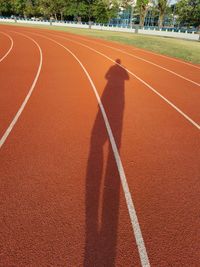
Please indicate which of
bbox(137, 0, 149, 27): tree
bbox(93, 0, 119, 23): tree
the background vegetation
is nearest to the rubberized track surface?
the background vegetation

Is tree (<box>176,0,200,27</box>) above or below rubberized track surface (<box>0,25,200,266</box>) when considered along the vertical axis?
above

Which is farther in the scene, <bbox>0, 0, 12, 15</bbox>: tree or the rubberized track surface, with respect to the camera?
<bbox>0, 0, 12, 15</bbox>: tree

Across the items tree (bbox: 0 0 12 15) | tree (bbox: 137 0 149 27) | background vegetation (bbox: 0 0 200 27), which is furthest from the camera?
tree (bbox: 0 0 12 15)

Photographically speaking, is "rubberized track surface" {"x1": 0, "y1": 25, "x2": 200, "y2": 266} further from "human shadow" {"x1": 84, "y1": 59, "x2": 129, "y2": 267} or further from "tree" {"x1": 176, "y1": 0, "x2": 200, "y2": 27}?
"tree" {"x1": 176, "y1": 0, "x2": 200, "y2": 27}

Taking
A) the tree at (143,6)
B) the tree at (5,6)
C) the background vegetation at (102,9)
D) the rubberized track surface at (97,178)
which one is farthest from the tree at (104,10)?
the rubberized track surface at (97,178)

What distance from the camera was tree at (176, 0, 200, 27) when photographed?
60.7m

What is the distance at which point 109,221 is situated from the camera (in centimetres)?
371

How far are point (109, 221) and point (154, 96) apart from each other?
687 centimetres

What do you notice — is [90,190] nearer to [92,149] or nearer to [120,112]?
[92,149]

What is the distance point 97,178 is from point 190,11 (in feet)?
216

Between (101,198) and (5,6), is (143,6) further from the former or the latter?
(101,198)

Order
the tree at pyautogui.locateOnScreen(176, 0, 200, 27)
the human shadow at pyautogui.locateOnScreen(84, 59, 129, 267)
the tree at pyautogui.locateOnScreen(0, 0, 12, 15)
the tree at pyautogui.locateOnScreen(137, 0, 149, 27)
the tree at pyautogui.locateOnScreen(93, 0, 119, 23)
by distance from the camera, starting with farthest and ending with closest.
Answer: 1. the tree at pyautogui.locateOnScreen(0, 0, 12, 15)
2. the tree at pyautogui.locateOnScreen(93, 0, 119, 23)
3. the tree at pyautogui.locateOnScreen(137, 0, 149, 27)
4. the tree at pyautogui.locateOnScreen(176, 0, 200, 27)
5. the human shadow at pyautogui.locateOnScreen(84, 59, 129, 267)

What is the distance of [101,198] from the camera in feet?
13.6

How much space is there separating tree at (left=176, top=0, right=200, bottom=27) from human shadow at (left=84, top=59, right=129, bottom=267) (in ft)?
203
